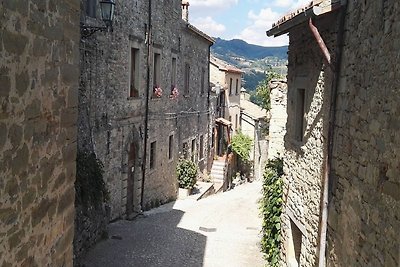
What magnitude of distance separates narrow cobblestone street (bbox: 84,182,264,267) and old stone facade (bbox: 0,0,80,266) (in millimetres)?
5483

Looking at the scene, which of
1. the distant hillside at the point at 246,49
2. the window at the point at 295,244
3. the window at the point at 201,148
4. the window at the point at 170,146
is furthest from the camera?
the distant hillside at the point at 246,49

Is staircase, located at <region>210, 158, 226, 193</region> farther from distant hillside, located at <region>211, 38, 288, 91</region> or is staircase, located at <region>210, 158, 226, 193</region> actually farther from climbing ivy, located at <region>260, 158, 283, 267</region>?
distant hillside, located at <region>211, 38, 288, 91</region>

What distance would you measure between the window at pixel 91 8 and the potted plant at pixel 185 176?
32.8 feet

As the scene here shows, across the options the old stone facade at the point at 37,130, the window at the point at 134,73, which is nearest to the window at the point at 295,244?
the old stone facade at the point at 37,130

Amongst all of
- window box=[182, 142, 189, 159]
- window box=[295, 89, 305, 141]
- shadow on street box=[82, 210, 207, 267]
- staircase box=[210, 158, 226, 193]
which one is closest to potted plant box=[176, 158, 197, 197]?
window box=[182, 142, 189, 159]

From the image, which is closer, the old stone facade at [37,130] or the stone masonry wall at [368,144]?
the old stone facade at [37,130]

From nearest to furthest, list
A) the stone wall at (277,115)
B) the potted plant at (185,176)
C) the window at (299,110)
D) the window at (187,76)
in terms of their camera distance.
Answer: the window at (299,110), the stone wall at (277,115), the potted plant at (185,176), the window at (187,76)

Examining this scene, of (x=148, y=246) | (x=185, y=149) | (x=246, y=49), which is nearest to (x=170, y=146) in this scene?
(x=185, y=149)

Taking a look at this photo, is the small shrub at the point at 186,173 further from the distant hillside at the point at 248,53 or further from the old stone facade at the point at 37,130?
the distant hillside at the point at 248,53

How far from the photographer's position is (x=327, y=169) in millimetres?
6551

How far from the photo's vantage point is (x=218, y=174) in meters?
26.9

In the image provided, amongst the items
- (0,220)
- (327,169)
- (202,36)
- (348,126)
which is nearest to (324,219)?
(327,169)

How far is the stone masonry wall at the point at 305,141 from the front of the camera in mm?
6996

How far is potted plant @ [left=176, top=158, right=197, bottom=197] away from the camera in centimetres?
1950
